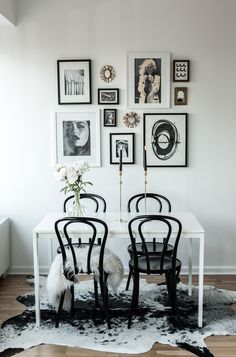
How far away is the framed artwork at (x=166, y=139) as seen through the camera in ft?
14.5

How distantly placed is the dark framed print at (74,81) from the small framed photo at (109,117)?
196 mm

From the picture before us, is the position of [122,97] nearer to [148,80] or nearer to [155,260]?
[148,80]

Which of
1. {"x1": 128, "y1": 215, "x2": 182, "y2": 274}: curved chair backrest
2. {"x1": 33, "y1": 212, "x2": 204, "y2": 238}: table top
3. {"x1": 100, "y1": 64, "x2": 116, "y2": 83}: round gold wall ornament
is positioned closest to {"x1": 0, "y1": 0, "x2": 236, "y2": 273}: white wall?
{"x1": 100, "y1": 64, "x2": 116, "y2": 83}: round gold wall ornament

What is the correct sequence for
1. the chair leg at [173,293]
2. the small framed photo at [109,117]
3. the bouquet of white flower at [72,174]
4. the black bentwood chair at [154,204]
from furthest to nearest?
1. the small framed photo at [109,117]
2. the black bentwood chair at [154,204]
3. the bouquet of white flower at [72,174]
4. the chair leg at [173,293]

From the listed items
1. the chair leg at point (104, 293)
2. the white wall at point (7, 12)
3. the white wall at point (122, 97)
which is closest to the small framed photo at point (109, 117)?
the white wall at point (122, 97)

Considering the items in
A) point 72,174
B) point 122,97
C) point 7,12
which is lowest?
point 72,174

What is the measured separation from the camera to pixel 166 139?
4441 mm

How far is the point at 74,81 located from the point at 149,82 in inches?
29.0

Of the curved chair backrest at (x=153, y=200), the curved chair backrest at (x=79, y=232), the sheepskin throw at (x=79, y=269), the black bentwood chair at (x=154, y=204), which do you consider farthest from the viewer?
the curved chair backrest at (x=153, y=200)

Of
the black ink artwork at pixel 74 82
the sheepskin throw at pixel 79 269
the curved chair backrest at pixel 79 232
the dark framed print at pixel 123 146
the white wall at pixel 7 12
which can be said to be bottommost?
the sheepskin throw at pixel 79 269

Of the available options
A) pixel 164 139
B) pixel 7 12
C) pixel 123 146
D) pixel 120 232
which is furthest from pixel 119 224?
pixel 7 12

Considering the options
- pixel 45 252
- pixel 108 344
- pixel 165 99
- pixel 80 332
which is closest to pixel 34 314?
pixel 80 332

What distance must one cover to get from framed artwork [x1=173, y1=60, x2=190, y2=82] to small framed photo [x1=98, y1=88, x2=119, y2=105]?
0.59 meters

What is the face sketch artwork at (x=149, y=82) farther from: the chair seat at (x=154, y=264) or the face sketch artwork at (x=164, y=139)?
the chair seat at (x=154, y=264)
